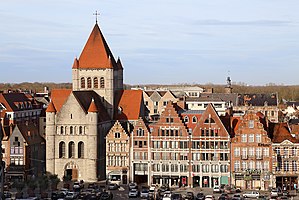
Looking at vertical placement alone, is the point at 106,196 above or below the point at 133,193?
below

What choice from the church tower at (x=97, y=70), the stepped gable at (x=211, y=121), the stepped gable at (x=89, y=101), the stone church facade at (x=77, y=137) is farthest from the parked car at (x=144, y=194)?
the church tower at (x=97, y=70)

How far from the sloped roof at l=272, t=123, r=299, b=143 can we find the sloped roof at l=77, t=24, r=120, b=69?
→ 86.0 ft

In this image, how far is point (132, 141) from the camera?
88.4 m

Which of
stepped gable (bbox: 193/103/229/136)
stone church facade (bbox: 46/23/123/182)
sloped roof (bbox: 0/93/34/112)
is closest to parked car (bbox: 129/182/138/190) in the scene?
stone church facade (bbox: 46/23/123/182)

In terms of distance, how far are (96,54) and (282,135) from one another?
29988 millimetres

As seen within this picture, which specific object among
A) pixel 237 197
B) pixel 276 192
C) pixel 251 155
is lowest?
pixel 237 197

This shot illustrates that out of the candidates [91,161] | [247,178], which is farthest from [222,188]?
[91,161]

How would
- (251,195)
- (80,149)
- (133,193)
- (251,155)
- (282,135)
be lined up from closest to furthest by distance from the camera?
1. (251,195)
2. (133,193)
3. (251,155)
4. (282,135)
5. (80,149)

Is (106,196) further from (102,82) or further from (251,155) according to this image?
(102,82)

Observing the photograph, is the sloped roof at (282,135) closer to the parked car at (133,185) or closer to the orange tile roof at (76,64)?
the parked car at (133,185)

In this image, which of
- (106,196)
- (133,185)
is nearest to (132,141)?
(133,185)

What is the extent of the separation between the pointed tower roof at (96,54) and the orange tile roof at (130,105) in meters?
4.64

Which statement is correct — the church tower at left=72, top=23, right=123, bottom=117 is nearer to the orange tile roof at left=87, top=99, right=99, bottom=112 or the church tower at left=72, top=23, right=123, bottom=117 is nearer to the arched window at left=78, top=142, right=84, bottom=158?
the orange tile roof at left=87, top=99, right=99, bottom=112

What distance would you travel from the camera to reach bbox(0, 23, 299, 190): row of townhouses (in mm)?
83438
